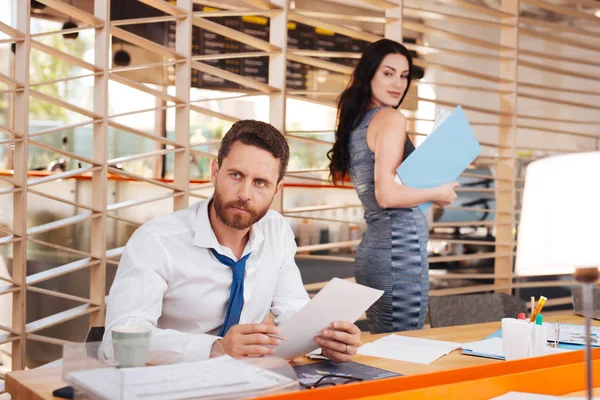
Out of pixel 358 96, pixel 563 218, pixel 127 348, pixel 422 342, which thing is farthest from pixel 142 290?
pixel 358 96

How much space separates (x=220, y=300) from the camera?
1.76 meters

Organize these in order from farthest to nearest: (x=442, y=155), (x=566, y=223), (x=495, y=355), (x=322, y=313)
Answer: (x=442, y=155) → (x=495, y=355) → (x=322, y=313) → (x=566, y=223)

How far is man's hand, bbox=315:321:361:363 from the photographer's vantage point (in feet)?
5.08

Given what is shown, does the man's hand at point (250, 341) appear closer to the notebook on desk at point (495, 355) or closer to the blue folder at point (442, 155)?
the notebook on desk at point (495, 355)

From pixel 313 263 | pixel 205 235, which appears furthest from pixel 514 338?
pixel 313 263

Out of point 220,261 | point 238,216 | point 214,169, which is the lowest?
point 220,261

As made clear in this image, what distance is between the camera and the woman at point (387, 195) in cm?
246

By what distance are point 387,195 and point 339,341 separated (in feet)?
3.15

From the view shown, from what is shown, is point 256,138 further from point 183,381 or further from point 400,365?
point 183,381

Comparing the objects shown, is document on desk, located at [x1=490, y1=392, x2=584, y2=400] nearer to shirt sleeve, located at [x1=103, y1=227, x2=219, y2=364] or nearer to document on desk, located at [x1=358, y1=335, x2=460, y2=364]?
document on desk, located at [x1=358, y1=335, x2=460, y2=364]

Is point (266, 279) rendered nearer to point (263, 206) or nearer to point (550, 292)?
point (263, 206)

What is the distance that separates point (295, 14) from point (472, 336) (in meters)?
1.88

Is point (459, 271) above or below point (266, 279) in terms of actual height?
below

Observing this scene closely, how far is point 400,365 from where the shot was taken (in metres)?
1.58
